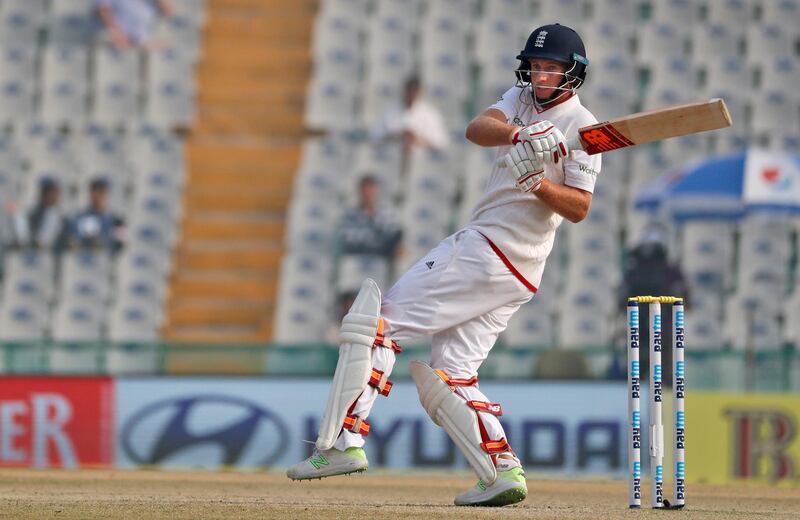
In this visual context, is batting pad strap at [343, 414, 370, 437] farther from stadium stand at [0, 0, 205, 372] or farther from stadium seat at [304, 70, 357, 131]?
stadium seat at [304, 70, 357, 131]

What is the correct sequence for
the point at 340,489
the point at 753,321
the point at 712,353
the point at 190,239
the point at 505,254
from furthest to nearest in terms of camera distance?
the point at 190,239, the point at 753,321, the point at 712,353, the point at 340,489, the point at 505,254

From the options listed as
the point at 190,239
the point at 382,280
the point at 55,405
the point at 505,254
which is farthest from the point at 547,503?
the point at 190,239

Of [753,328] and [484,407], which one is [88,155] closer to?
[753,328]

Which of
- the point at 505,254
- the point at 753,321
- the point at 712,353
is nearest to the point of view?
the point at 505,254

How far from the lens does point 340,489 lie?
29.3ft

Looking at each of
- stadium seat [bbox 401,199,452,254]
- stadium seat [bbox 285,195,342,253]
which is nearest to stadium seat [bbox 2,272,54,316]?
stadium seat [bbox 285,195,342,253]

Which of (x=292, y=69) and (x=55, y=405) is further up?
(x=292, y=69)

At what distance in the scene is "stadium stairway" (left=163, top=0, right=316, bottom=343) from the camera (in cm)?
1559

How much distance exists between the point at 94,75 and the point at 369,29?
3.08 m

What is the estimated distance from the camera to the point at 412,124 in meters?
16.1

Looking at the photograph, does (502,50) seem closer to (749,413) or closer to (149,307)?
(149,307)

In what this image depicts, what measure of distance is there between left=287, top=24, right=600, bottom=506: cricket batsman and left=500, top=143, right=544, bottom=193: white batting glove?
7 centimetres

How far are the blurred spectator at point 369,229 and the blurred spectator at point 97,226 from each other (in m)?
2.17

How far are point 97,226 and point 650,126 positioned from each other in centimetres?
954
